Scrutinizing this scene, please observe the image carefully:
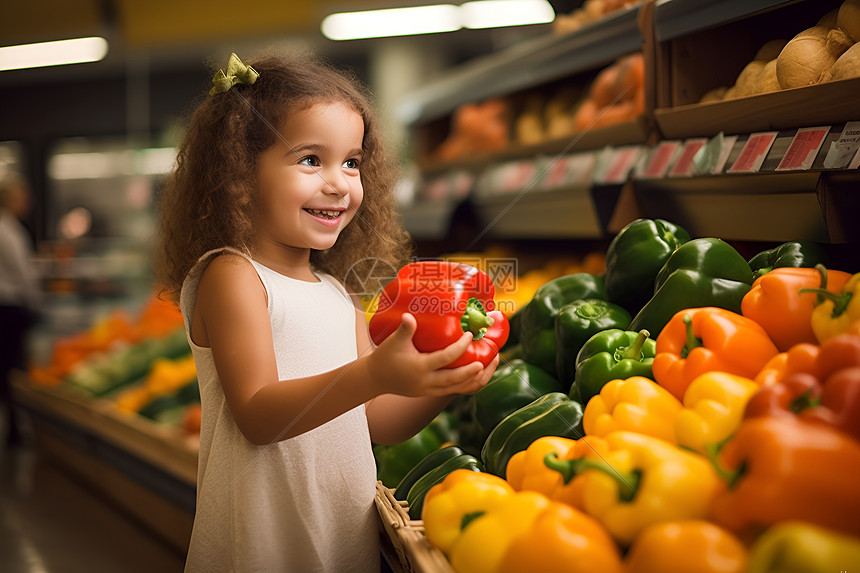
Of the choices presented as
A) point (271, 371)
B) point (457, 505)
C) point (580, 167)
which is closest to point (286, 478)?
point (271, 371)

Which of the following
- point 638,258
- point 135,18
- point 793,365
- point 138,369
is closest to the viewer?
point 793,365

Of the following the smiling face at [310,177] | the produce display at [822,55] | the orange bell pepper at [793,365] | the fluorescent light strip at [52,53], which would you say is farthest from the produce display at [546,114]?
the fluorescent light strip at [52,53]

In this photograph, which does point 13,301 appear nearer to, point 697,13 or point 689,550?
point 697,13

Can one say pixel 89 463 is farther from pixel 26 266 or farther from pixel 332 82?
pixel 332 82

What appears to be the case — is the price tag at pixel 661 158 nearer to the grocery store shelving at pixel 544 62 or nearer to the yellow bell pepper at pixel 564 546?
the grocery store shelving at pixel 544 62

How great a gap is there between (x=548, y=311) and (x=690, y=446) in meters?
0.84

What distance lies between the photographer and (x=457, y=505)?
44.4 inches

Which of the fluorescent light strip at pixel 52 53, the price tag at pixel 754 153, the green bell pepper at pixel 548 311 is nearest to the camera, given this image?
the price tag at pixel 754 153

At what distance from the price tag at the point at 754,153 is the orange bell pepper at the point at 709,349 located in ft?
1.74

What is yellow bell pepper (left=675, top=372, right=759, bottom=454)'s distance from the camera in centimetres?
100

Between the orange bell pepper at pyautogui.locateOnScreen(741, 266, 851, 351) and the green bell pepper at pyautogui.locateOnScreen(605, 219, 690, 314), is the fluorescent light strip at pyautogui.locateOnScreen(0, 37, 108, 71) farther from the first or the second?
the orange bell pepper at pyautogui.locateOnScreen(741, 266, 851, 351)

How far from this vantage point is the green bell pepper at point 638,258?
5.57 feet

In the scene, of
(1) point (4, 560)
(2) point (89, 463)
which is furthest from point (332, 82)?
(2) point (89, 463)

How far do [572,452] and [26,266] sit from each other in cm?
559
